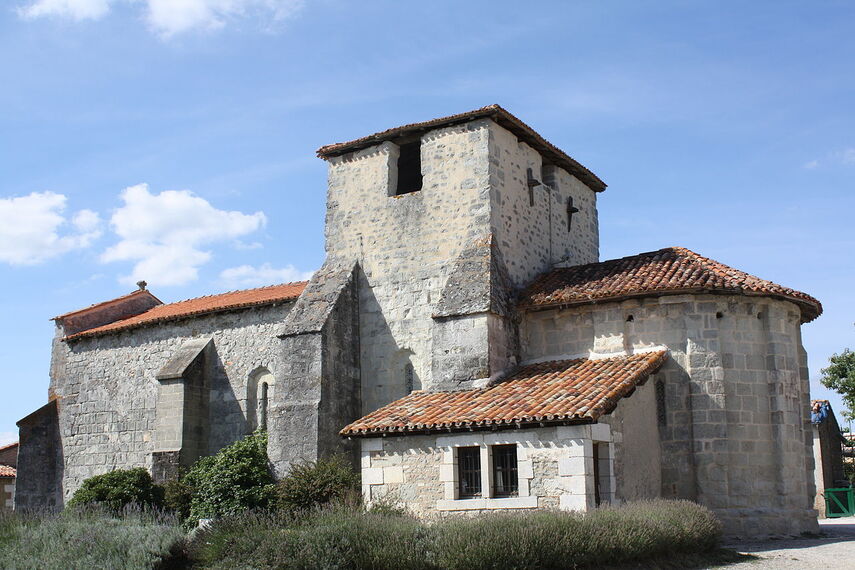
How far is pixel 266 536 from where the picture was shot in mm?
12281

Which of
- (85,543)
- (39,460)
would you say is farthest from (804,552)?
(39,460)

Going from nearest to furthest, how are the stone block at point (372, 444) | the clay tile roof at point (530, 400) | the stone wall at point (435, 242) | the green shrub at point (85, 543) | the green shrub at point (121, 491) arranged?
the green shrub at point (85, 543) < the clay tile roof at point (530, 400) < the stone block at point (372, 444) < the stone wall at point (435, 242) < the green shrub at point (121, 491)

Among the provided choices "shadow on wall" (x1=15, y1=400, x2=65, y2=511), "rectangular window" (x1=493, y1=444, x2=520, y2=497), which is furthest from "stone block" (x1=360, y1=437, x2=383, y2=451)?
"shadow on wall" (x1=15, y1=400, x2=65, y2=511)

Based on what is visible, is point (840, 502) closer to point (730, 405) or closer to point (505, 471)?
point (730, 405)

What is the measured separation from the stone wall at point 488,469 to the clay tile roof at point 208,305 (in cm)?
646

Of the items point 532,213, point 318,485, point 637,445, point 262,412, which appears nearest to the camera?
point 637,445

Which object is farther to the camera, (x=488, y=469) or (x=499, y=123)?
(x=499, y=123)

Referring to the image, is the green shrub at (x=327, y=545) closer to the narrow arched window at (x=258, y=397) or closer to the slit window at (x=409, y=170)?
the narrow arched window at (x=258, y=397)

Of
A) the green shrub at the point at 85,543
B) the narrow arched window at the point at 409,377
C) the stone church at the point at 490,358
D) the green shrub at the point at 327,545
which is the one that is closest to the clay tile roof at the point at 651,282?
the stone church at the point at 490,358

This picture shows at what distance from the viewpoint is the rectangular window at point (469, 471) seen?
1547cm

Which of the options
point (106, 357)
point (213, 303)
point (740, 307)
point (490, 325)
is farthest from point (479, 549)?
point (106, 357)

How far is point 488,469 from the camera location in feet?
49.8

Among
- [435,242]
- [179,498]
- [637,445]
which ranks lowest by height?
[179,498]

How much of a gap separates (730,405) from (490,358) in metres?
4.62
